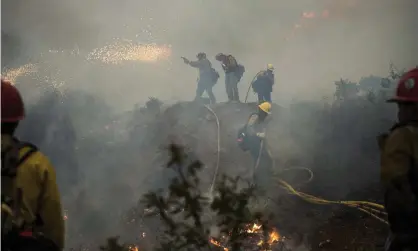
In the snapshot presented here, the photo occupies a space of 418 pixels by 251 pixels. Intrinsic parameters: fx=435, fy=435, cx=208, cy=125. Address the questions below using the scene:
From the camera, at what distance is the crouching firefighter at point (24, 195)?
2107mm

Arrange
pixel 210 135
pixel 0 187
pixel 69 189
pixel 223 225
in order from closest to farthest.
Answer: pixel 0 187
pixel 223 225
pixel 69 189
pixel 210 135

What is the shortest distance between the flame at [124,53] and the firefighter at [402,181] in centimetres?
199

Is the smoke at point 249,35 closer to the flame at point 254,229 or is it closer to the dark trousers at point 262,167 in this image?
the dark trousers at point 262,167

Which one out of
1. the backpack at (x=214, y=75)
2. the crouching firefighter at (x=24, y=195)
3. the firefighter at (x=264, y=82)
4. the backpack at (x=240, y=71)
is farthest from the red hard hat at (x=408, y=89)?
the crouching firefighter at (x=24, y=195)

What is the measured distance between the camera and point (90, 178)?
3361mm

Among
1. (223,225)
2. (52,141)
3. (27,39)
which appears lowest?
(223,225)

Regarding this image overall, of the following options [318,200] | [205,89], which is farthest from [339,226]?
[205,89]

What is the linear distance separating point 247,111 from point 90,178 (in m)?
1.37

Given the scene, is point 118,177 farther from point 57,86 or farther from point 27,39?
point 27,39

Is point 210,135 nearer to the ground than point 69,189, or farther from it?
farther from it

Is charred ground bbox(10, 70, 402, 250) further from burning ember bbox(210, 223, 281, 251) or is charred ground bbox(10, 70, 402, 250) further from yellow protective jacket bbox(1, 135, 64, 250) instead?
yellow protective jacket bbox(1, 135, 64, 250)

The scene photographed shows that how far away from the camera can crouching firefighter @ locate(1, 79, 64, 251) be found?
6.91ft

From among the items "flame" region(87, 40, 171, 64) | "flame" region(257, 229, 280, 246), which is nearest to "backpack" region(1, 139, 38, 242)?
"flame" region(87, 40, 171, 64)

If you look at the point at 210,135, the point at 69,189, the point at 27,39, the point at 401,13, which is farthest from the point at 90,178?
the point at 401,13
